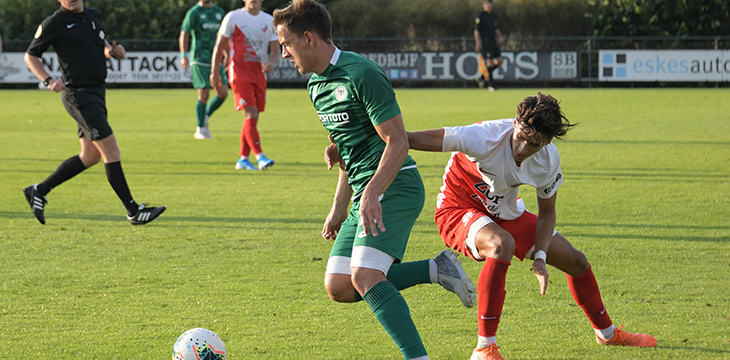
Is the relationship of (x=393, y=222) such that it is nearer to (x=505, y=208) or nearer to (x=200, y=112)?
(x=505, y=208)

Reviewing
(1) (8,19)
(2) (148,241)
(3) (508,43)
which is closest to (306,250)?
(2) (148,241)

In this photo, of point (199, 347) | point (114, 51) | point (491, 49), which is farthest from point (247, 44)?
point (491, 49)

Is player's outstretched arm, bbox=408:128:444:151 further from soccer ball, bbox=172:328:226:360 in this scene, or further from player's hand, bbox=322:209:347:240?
soccer ball, bbox=172:328:226:360

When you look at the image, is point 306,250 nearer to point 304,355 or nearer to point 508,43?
point 304,355

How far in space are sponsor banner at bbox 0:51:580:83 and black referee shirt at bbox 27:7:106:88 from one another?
636 inches

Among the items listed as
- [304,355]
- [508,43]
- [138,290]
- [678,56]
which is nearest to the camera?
[304,355]

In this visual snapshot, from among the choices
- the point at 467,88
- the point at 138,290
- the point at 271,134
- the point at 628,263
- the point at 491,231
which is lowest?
the point at 467,88

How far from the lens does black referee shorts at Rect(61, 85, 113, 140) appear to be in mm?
6453

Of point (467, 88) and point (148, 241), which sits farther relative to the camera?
point (467, 88)

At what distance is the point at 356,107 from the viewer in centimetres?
335

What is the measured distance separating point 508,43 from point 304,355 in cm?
2346

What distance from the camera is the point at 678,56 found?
22.1 metres

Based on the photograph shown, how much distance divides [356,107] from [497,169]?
84 centimetres

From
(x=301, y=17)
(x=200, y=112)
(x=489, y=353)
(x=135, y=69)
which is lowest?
(x=135, y=69)
